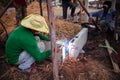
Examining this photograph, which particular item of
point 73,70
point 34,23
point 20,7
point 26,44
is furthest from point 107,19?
point 26,44

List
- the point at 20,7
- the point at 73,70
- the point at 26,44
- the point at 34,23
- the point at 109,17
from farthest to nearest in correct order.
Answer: the point at 109,17 < the point at 20,7 < the point at 73,70 < the point at 34,23 < the point at 26,44

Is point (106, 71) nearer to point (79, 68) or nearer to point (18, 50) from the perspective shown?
point (79, 68)

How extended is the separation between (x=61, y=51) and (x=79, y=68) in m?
0.47

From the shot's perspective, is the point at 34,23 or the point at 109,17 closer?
the point at 34,23

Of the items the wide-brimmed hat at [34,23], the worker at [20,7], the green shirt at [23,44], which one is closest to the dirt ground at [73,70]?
the green shirt at [23,44]

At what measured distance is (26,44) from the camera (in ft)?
11.3

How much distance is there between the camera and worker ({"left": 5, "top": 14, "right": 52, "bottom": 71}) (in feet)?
11.4

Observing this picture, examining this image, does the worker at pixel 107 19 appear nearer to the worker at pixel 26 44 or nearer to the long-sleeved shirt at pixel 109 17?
the long-sleeved shirt at pixel 109 17

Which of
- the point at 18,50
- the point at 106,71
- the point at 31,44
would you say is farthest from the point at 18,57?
the point at 106,71

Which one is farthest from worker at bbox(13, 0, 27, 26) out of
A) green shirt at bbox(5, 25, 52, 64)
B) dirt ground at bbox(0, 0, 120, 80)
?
green shirt at bbox(5, 25, 52, 64)

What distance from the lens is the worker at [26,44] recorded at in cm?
347

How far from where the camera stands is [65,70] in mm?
3912

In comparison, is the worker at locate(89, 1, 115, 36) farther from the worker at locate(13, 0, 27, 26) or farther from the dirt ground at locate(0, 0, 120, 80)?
the worker at locate(13, 0, 27, 26)

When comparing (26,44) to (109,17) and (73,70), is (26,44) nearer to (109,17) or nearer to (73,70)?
(73,70)
